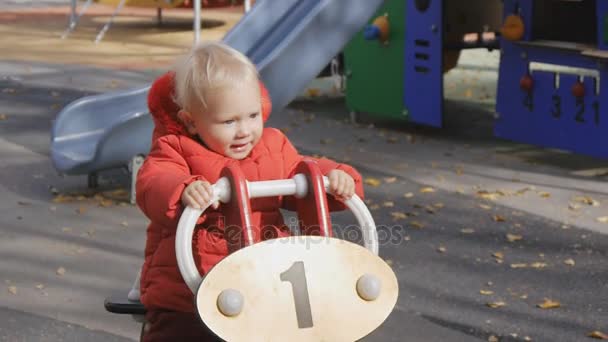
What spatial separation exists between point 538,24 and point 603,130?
3.89ft

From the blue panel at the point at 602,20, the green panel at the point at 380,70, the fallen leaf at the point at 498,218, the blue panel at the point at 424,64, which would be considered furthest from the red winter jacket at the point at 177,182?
the green panel at the point at 380,70

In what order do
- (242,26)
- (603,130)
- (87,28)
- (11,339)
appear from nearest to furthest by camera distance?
1. (11,339)
2. (603,130)
3. (242,26)
4. (87,28)

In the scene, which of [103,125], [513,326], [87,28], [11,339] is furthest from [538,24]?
[87,28]

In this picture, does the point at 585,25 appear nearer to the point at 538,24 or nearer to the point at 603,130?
the point at 538,24

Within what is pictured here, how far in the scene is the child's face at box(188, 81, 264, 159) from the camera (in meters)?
2.58

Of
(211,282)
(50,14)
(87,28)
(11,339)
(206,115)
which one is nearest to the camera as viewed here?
(211,282)

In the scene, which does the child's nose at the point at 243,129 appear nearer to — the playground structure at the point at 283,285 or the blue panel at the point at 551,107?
the playground structure at the point at 283,285

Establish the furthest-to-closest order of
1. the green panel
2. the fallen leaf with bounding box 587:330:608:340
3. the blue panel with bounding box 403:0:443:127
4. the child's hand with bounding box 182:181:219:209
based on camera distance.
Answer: the green panel → the blue panel with bounding box 403:0:443:127 → the fallen leaf with bounding box 587:330:608:340 → the child's hand with bounding box 182:181:219:209

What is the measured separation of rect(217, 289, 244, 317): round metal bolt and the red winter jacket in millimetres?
325

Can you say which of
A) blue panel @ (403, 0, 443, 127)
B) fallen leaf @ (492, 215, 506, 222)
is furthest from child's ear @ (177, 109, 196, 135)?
blue panel @ (403, 0, 443, 127)

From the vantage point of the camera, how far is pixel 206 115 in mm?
2623

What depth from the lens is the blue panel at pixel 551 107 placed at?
727cm

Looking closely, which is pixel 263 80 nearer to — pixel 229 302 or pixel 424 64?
pixel 424 64

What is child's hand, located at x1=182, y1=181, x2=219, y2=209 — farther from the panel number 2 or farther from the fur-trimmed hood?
the fur-trimmed hood
